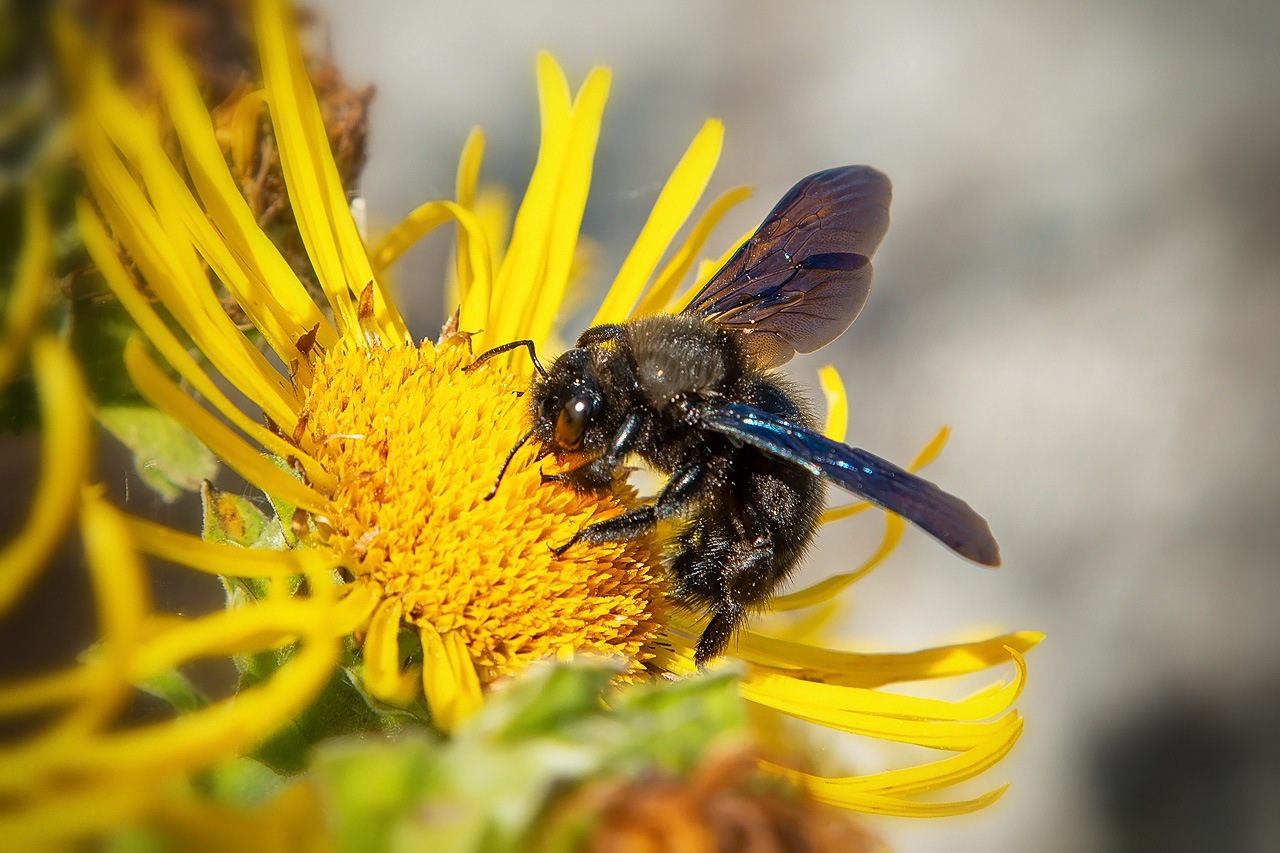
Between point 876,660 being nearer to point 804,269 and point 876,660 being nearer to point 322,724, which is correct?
point 804,269

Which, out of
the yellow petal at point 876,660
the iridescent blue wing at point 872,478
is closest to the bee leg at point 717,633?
the yellow petal at point 876,660

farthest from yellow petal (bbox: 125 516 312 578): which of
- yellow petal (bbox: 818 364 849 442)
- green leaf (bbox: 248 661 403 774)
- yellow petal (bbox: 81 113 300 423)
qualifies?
yellow petal (bbox: 818 364 849 442)

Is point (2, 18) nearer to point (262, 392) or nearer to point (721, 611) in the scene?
point (262, 392)

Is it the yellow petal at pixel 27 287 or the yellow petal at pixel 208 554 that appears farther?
the yellow petal at pixel 208 554

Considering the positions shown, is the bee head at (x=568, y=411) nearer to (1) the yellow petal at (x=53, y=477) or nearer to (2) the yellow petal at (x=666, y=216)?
(2) the yellow petal at (x=666, y=216)

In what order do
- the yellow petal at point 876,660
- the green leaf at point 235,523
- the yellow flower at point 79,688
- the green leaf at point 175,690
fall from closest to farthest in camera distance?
1. the yellow flower at point 79,688
2. the green leaf at point 175,690
3. the green leaf at point 235,523
4. the yellow petal at point 876,660

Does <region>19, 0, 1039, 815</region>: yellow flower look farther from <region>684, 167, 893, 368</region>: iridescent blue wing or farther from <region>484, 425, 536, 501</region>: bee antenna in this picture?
<region>684, 167, 893, 368</region>: iridescent blue wing

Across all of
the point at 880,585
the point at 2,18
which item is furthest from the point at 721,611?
the point at 880,585
